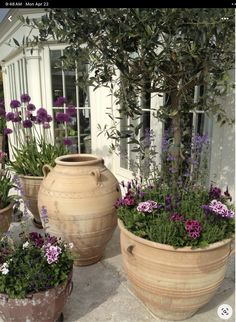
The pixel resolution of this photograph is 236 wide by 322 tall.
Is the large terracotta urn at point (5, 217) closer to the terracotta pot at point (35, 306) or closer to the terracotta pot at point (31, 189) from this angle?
the terracotta pot at point (31, 189)

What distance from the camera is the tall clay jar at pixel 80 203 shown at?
205 centimetres

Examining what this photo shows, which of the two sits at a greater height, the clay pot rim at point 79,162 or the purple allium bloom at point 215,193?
the clay pot rim at point 79,162

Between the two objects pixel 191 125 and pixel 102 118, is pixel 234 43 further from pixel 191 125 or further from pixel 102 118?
pixel 102 118

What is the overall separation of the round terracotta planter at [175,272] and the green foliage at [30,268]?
40 centimetres

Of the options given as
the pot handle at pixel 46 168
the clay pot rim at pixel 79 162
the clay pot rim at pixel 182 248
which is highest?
the clay pot rim at pixel 79 162

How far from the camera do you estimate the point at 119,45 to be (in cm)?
146

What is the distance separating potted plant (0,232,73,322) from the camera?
4.98 feet

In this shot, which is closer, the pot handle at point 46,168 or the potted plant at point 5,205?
the potted plant at point 5,205

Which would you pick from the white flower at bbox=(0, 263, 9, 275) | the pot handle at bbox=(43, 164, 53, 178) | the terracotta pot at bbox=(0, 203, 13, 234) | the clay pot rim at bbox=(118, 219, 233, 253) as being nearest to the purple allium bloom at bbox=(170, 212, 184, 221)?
the clay pot rim at bbox=(118, 219, 233, 253)

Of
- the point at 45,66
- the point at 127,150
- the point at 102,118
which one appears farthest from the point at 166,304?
the point at 45,66

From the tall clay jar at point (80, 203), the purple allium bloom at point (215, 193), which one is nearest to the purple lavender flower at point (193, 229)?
the purple allium bloom at point (215, 193)
